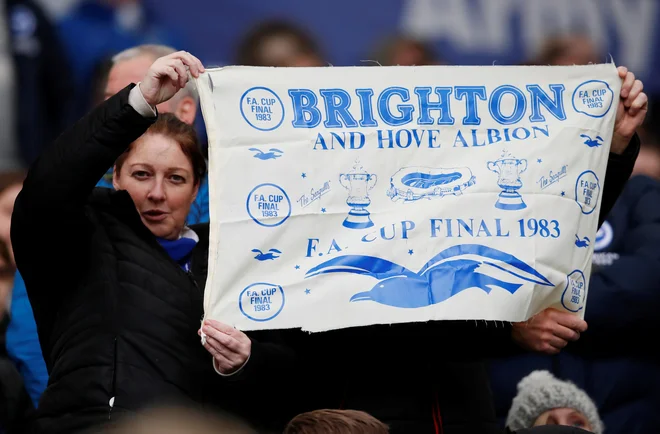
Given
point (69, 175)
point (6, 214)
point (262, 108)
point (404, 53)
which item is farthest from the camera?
point (404, 53)

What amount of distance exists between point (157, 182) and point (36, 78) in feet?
10.0

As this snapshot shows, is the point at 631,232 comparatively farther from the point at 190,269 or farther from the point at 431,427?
the point at 190,269

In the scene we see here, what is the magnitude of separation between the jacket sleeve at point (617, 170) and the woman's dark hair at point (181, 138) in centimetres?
131

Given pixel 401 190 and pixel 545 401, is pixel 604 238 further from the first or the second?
pixel 401 190

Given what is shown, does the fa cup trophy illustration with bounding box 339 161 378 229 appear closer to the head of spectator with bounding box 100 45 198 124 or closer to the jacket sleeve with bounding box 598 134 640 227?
the jacket sleeve with bounding box 598 134 640 227

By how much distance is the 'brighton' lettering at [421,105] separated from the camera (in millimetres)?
3986

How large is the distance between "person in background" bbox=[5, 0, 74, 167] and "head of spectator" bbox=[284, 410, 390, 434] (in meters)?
3.88

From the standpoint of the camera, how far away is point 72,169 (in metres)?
3.72

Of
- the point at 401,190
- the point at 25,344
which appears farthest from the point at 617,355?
the point at 25,344

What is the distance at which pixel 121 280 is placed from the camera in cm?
394

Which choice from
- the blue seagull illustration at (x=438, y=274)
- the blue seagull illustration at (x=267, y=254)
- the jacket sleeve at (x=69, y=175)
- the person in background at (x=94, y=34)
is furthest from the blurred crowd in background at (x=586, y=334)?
the jacket sleeve at (x=69, y=175)

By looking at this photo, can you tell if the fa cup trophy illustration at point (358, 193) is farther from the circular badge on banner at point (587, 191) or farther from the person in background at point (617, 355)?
the person in background at point (617, 355)

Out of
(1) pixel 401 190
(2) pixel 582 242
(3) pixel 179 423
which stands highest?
(1) pixel 401 190

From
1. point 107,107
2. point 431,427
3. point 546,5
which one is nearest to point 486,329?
point 431,427
